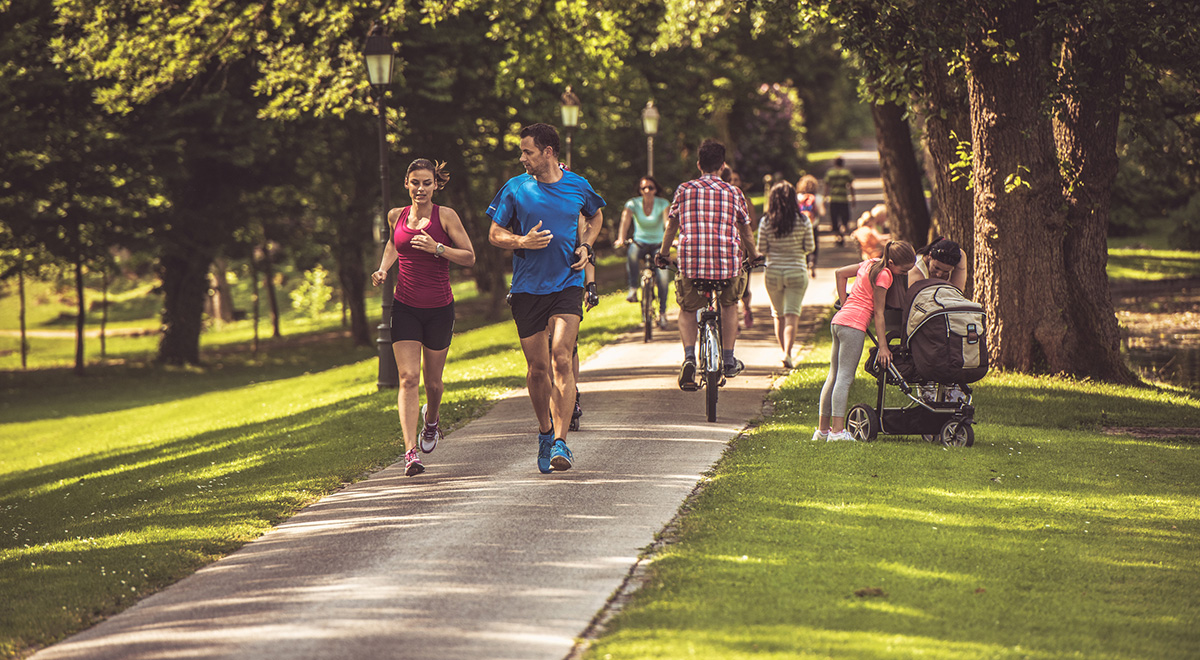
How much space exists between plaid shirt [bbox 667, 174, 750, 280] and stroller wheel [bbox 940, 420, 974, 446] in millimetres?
2328

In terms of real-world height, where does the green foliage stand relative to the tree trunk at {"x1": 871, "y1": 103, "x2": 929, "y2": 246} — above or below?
below

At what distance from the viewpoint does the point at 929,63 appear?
14.6 m

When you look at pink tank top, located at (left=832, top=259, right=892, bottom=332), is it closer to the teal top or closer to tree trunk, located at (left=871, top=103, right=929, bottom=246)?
the teal top

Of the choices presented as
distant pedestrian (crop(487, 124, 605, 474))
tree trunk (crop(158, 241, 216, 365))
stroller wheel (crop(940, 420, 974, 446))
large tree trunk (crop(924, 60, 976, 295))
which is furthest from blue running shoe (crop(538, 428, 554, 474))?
tree trunk (crop(158, 241, 216, 365))

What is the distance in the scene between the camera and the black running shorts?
798 centimetres

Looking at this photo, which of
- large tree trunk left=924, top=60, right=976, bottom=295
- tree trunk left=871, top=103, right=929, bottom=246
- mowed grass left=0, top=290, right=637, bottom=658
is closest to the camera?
mowed grass left=0, top=290, right=637, bottom=658

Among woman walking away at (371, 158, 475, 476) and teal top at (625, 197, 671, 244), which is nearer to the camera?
woman walking away at (371, 158, 475, 476)

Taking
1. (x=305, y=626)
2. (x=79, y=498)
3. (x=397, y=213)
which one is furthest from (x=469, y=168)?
(x=305, y=626)

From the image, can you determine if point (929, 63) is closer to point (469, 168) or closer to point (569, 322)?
point (569, 322)

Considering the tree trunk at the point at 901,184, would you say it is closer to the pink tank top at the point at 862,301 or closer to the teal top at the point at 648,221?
the teal top at the point at 648,221

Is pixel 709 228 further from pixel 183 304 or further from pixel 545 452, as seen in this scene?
pixel 183 304

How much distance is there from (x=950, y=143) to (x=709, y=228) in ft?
19.0

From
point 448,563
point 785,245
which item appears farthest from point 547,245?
point 785,245

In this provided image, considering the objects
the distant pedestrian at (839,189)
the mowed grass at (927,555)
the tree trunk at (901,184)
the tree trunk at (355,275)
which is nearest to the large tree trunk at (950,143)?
the tree trunk at (901,184)
